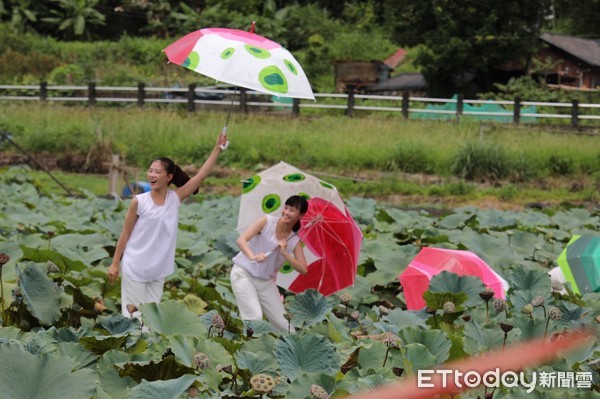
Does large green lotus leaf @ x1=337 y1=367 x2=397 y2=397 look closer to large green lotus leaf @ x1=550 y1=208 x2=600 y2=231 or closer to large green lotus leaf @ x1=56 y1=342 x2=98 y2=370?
large green lotus leaf @ x1=56 y1=342 x2=98 y2=370

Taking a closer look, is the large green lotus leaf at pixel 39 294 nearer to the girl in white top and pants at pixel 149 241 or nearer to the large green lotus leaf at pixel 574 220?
the girl in white top and pants at pixel 149 241

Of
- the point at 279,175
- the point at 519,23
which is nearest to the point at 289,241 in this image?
the point at 279,175

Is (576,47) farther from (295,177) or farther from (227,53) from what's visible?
(227,53)

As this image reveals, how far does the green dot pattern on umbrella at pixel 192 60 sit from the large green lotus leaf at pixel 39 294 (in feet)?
4.45

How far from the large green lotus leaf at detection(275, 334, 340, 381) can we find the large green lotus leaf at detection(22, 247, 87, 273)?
2921 millimetres

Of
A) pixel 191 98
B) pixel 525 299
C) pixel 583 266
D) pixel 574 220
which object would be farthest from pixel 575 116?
pixel 525 299

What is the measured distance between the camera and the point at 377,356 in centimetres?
375

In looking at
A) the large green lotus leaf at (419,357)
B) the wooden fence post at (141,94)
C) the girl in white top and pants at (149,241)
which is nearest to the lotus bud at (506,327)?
the large green lotus leaf at (419,357)

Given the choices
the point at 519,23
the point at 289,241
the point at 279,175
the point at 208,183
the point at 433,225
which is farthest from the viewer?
the point at 519,23

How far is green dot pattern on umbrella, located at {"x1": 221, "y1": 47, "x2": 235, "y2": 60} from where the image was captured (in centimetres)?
577

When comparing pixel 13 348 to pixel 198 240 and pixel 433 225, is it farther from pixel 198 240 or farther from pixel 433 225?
pixel 433 225

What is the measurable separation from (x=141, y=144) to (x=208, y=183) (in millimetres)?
2551

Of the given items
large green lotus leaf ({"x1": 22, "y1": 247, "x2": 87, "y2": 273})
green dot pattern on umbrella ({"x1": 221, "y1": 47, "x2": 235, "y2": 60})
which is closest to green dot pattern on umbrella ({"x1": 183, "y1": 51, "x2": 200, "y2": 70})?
green dot pattern on umbrella ({"x1": 221, "y1": 47, "x2": 235, "y2": 60})

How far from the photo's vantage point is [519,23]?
27.9 m
